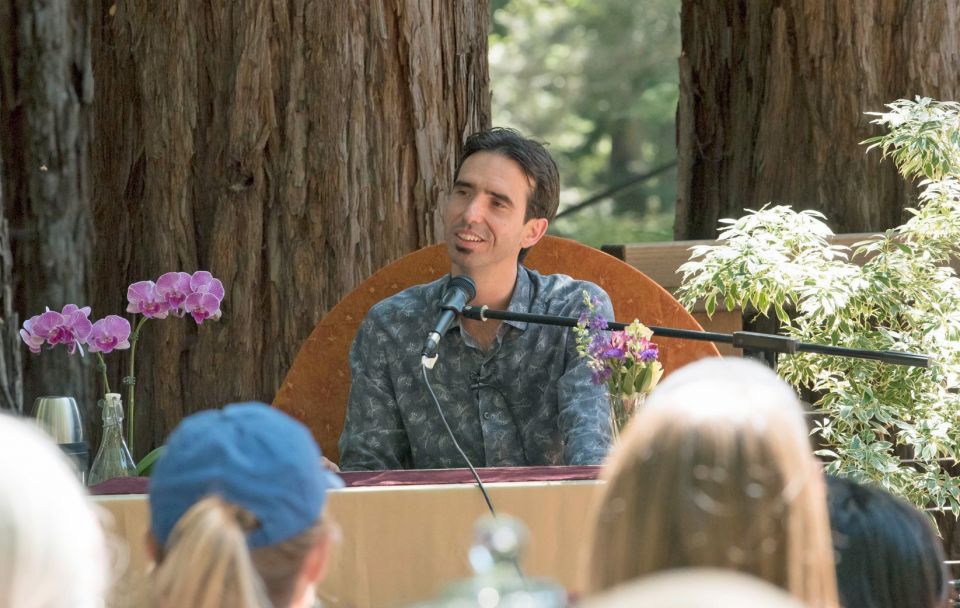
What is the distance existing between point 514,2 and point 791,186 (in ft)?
34.3

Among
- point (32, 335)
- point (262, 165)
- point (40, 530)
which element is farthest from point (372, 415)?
point (40, 530)

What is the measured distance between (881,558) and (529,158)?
2.27 m

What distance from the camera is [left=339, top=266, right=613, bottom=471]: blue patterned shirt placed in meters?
3.58

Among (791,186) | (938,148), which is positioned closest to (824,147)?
(791,186)

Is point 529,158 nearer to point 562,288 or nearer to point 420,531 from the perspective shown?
point 562,288

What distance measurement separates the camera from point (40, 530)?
1175 millimetres

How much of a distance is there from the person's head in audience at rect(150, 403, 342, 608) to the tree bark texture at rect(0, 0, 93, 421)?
309cm

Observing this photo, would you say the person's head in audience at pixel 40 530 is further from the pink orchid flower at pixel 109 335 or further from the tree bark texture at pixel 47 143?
the tree bark texture at pixel 47 143

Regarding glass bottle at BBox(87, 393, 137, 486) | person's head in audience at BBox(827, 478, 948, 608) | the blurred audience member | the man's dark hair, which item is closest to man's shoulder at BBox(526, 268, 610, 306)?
the man's dark hair

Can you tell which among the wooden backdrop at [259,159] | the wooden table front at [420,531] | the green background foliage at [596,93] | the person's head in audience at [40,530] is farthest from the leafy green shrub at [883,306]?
the green background foliage at [596,93]

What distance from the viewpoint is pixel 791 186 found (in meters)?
5.02

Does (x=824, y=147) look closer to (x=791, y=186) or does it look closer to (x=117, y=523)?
(x=791, y=186)

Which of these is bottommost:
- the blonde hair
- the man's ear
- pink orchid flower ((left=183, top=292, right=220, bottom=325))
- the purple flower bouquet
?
the blonde hair

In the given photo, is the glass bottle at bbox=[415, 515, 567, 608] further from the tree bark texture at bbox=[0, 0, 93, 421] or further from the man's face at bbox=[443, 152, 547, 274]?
the tree bark texture at bbox=[0, 0, 93, 421]
